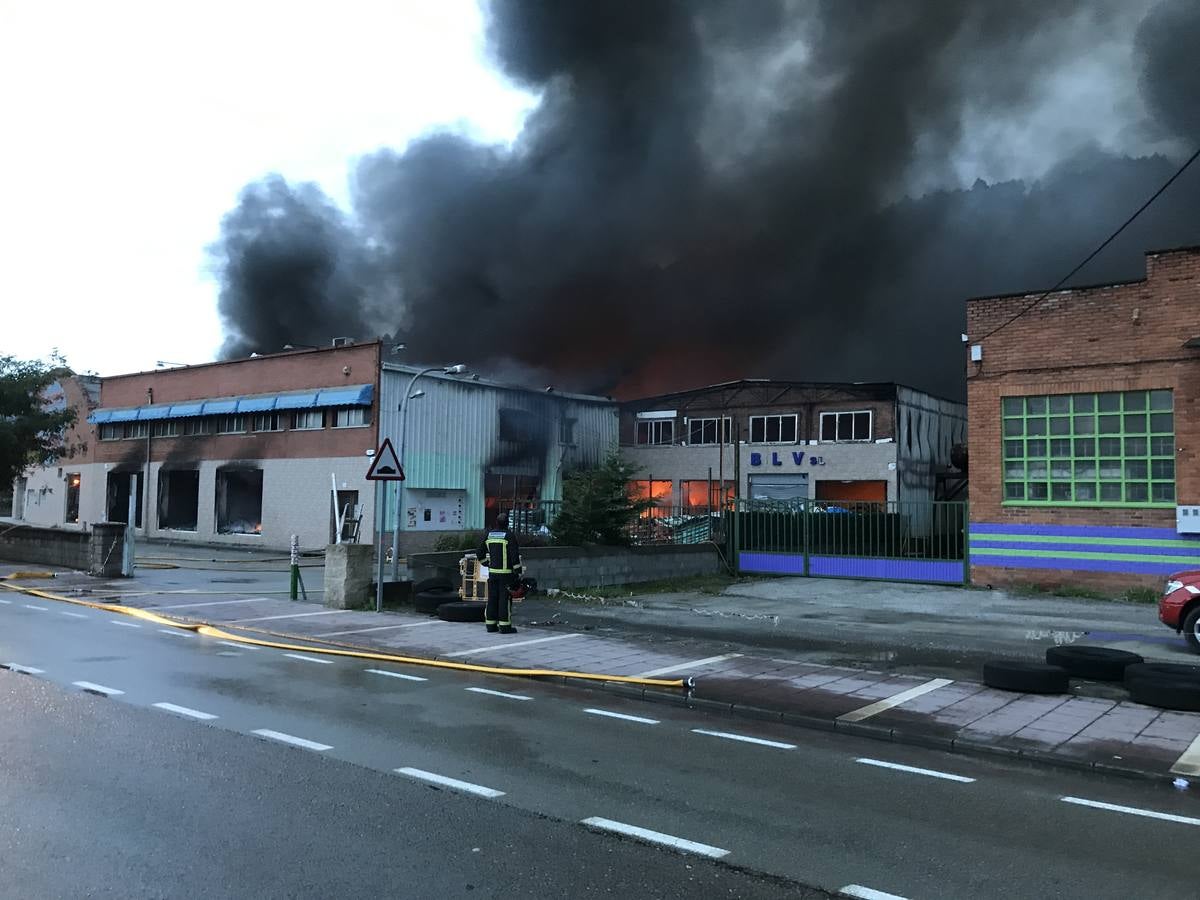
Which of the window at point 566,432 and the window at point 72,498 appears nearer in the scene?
the window at point 566,432

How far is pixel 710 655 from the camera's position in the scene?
1069 cm

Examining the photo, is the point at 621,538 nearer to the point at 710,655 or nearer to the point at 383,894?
the point at 710,655

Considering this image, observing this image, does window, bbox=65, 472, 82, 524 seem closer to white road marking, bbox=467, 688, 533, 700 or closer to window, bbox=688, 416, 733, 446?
window, bbox=688, 416, 733, 446

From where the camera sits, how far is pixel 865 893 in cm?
408

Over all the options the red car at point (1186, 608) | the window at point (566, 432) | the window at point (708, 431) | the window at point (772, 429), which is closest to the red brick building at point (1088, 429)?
the red car at point (1186, 608)

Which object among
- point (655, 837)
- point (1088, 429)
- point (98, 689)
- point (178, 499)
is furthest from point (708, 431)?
point (655, 837)

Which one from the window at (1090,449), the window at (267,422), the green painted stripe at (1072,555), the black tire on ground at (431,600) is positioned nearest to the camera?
the black tire on ground at (431,600)

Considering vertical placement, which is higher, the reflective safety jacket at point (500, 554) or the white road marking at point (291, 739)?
the reflective safety jacket at point (500, 554)

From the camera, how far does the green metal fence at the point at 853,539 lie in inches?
781

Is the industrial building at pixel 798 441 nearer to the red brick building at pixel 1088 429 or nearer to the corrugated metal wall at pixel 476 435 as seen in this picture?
the corrugated metal wall at pixel 476 435

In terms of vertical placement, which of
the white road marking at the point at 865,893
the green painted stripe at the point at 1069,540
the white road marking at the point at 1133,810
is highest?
the green painted stripe at the point at 1069,540

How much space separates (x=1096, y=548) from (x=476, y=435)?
22.0 m

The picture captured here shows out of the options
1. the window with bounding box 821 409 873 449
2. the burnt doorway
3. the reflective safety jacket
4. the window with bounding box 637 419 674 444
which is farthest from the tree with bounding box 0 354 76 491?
the window with bounding box 821 409 873 449

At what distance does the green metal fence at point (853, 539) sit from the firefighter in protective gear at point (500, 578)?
1088cm
